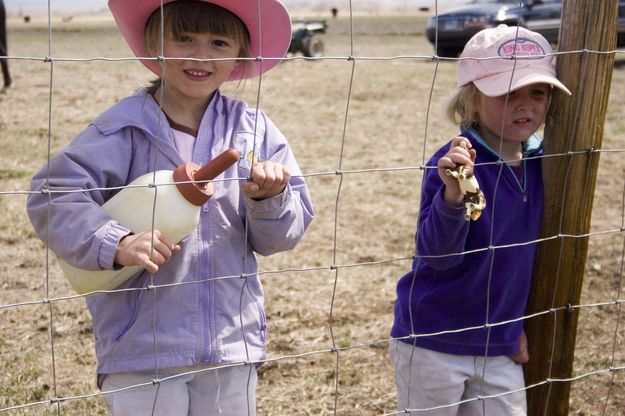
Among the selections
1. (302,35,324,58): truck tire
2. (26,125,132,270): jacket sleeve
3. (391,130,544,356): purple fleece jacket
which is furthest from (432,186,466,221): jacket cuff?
(302,35,324,58): truck tire

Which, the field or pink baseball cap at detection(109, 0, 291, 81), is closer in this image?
pink baseball cap at detection(109, 0, 291, 81)

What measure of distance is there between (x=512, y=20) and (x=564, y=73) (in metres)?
8.57

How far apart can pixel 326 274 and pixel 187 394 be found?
2.17 m

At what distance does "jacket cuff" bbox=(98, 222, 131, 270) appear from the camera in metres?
1.67

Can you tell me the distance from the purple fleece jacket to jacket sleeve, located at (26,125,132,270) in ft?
2.52

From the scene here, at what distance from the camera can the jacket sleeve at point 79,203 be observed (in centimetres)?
168

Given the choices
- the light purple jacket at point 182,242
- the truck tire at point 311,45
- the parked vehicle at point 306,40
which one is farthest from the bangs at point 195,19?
the truck tire at point 311,45

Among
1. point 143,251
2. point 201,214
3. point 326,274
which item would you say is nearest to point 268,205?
point 201,214

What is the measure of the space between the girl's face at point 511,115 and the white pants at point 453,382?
0.56 metres

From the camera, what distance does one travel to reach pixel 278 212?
72.4 inches

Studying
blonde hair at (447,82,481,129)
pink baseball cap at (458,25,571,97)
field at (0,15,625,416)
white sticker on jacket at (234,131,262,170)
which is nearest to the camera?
white sticker on jacket at (234,131,262,170)

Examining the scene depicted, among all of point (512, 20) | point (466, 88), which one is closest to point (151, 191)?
point (466, 88)

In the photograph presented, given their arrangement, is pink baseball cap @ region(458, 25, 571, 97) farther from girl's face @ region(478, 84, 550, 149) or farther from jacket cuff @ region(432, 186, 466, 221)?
A: jacket cuff @ region(432, 186, 466, 221)

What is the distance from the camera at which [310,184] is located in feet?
18.2
